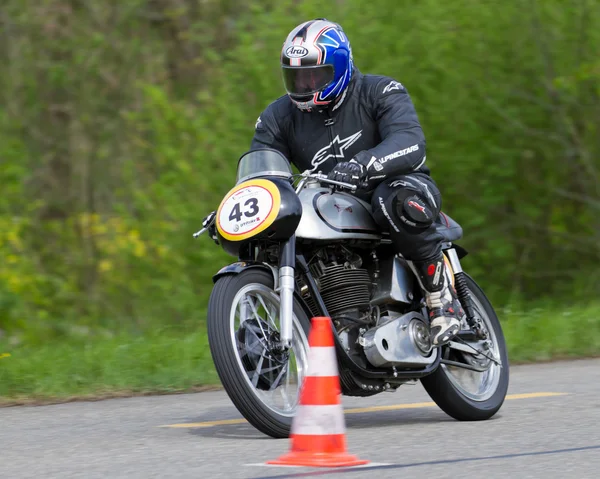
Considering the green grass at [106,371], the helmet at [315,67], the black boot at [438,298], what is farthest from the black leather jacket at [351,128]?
the green grass at [106,371]

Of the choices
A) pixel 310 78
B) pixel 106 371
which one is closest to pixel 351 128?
pixel 310 78

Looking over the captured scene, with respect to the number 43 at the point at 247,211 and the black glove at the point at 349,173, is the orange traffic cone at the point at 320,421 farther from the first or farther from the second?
the black glove at the point at 349,173

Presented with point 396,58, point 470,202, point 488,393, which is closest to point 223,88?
point 396,58

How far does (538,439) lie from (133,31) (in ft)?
44.3

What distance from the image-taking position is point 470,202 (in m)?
15.5

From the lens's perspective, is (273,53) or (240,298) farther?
(273,53)

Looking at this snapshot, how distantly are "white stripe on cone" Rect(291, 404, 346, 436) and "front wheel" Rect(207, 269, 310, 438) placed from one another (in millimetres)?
638

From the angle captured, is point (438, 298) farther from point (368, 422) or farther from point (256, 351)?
point (256, 351)

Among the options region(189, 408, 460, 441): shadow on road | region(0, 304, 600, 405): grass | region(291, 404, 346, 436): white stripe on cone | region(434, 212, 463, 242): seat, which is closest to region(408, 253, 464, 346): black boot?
region(434, 212, 463, 242): seat

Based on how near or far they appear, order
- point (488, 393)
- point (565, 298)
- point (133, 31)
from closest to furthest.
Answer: point (488, 393), point (565, 298), point (133, 31)

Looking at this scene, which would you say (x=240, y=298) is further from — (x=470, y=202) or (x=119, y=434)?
(x=470, y=202)

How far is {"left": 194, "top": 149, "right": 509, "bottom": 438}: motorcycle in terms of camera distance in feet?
18.4

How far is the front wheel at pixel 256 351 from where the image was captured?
546 centimetres

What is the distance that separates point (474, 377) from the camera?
22.6ft
